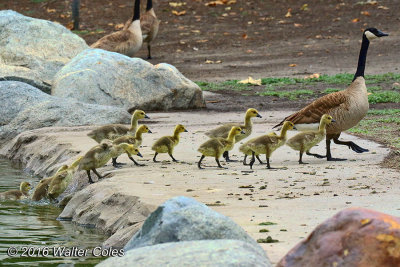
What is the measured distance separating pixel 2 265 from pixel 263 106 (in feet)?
35.4

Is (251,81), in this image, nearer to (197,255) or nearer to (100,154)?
(100,154)

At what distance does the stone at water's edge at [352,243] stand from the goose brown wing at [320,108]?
6090 millimetres

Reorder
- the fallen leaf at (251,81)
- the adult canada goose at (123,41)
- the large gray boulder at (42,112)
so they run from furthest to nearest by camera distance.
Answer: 1. the adult canada goose at (123,41)
2. the fallen leaf at (251,81)
3. the large gray boulder at (42,112)

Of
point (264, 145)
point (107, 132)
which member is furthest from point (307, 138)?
point (107, 132)

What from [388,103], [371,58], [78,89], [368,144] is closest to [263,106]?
[388,103]

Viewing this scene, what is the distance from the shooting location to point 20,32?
63.0 ft

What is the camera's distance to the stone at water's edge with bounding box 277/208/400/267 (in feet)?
18.8

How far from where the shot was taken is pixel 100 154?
10.9 metres

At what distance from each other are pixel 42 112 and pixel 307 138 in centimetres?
611

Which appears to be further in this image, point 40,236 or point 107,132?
point 107,132

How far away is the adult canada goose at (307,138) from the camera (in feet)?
37.7

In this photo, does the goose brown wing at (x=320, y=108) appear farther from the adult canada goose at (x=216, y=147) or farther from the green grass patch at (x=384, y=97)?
the green grass patch at (x=384, y=97)

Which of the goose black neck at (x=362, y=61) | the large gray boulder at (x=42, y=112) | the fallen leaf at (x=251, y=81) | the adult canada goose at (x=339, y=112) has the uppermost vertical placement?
the goose black neck at (x=362, y=61)

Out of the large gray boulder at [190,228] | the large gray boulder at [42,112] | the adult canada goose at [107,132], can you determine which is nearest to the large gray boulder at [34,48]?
the large gray boulder at [42,112]
